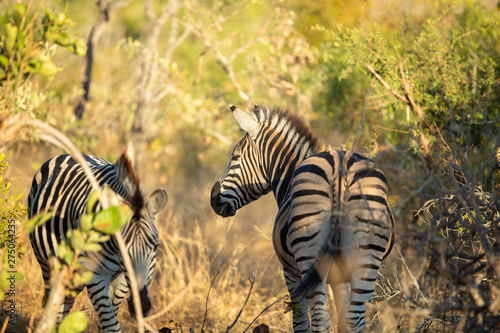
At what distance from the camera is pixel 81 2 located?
21609mm

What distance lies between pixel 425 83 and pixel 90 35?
7.03m

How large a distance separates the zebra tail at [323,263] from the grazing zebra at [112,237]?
3.92 ft

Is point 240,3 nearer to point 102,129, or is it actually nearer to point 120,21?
point 102,129

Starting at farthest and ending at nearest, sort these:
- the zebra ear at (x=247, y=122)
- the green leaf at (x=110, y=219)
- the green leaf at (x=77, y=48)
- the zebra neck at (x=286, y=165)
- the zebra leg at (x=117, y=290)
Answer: the zebra ear at (x=247, y=122) → the zebra neck at (x=286, y=165) → the zebra leg at (x=117, y=290) → the green leaf at (x=77, y=48) → the green leaf at (x=110, y=219)

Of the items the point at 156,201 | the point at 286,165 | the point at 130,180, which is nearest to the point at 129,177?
the point at 130,180

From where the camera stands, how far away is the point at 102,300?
3.96m

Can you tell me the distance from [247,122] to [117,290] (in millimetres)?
1906

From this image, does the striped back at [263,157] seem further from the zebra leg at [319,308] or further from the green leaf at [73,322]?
the green leaf at [73,322]

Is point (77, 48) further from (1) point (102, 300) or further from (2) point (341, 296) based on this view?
(2) point (341, 296)

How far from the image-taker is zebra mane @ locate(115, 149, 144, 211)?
3684 mm

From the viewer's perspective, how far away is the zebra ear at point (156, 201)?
3.77m

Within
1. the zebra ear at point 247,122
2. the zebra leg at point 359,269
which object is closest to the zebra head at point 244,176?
the zebra ear at point 247,122

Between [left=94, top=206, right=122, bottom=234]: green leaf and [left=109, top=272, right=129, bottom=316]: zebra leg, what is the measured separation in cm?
153

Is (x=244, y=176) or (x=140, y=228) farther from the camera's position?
(x=244, y=176)
